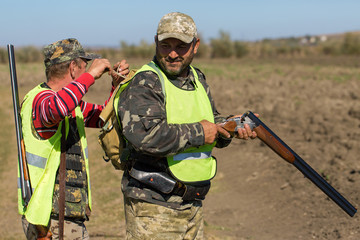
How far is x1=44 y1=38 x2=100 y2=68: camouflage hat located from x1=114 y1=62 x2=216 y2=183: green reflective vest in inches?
23.8

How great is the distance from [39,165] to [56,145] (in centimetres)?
17

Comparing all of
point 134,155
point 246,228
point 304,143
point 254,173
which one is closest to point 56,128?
point 134,155

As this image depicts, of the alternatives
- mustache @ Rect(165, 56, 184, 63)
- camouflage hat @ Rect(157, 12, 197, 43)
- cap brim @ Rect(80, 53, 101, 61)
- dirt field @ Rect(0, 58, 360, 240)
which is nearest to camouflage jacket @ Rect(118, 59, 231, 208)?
mustache @ Rect(165, 56, 184, 63)

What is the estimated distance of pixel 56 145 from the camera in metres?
3.10

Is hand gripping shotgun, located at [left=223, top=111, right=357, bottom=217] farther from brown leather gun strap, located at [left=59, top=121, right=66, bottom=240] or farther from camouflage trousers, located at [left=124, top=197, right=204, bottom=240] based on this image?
brown leather gun strap, located at [left=59, top=121, right=66, bottom=240]

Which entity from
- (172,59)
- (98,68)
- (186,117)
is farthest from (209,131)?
(98,68)

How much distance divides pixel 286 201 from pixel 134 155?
14.5 ft

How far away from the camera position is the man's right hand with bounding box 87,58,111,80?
119 inches

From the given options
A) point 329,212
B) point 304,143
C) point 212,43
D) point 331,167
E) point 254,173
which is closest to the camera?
point 329,212

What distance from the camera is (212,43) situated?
167 ft

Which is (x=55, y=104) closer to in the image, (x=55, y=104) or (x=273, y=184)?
(x=55, y=104)

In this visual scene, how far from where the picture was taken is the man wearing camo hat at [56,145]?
118 inches

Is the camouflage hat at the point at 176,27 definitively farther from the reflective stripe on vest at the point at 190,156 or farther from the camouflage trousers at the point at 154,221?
the camouflage trousers at the point at 154,221

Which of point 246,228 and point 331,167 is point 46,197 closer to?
point 246,228
